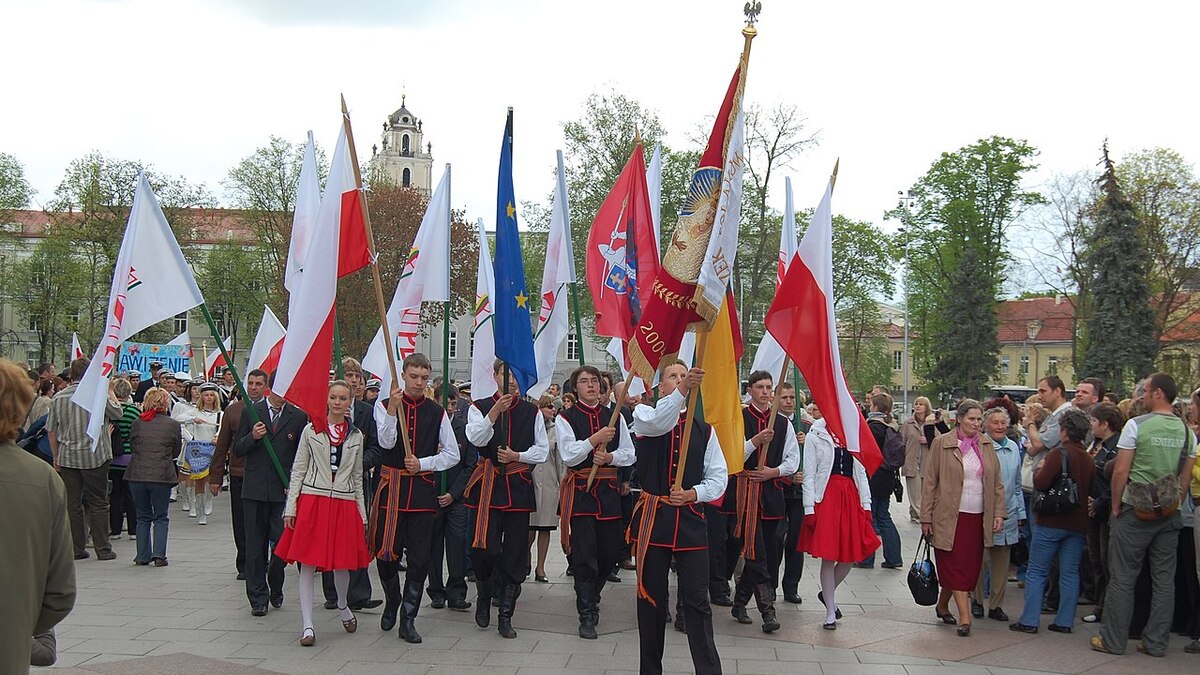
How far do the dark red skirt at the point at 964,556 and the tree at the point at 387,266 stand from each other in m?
34.7

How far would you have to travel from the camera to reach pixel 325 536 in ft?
25.8

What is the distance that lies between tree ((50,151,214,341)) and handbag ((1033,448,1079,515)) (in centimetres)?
4686

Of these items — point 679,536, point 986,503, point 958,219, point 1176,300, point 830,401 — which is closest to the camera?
point 679,536

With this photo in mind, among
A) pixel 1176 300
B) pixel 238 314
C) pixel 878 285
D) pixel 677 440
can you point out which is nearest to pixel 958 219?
pixel 1176 300

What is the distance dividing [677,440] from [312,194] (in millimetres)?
5484

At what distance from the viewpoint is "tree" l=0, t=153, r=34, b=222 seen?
51.1m

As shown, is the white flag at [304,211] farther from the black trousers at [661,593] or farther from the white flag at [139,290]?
the black trousers at [661,593]

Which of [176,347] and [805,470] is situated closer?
[805,470]

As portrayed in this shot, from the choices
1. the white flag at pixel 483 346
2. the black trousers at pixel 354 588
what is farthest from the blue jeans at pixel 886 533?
the black trousers at pixel 354 588

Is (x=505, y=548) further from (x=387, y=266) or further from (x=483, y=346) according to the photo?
(x=387, y=266)

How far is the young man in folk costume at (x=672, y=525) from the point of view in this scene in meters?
6.48

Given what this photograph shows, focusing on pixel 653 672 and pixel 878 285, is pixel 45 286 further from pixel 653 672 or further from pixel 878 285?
pixel 653 672

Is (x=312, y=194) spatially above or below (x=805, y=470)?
above

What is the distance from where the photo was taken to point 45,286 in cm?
5359
